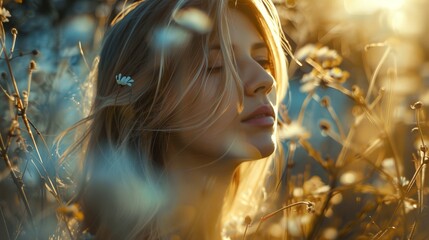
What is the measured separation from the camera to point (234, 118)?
5.90 ft

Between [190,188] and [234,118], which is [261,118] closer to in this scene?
[234,118]

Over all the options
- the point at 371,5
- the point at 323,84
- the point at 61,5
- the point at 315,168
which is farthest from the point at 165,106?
the point at 61,5

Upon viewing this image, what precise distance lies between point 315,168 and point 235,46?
9.93ft

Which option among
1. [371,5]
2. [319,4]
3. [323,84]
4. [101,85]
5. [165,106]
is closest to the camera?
[323,84]

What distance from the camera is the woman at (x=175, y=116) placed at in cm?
181

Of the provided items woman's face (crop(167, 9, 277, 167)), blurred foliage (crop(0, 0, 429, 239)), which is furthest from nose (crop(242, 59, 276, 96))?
blurred foliage (crop(0, 0, 429, 239))

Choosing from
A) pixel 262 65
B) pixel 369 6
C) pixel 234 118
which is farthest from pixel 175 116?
pixel 369 6

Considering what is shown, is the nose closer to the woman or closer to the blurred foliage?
the woman

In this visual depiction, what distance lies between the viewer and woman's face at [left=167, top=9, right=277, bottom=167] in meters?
1.79

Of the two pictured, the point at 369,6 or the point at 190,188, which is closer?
the point at 190,188

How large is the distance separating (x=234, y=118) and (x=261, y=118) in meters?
0.07

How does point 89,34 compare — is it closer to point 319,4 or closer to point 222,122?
point 319,4

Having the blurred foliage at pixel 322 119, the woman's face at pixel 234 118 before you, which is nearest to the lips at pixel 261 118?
the woman's face at pixel 234 118

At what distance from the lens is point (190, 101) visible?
73.3 inches
